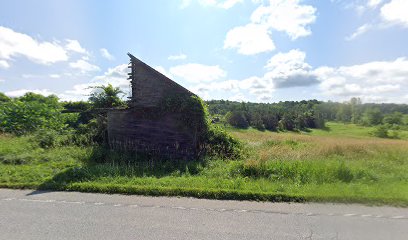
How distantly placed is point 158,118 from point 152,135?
893 mm

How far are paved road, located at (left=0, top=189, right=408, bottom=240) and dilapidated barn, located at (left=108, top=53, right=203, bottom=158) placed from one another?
6.09m

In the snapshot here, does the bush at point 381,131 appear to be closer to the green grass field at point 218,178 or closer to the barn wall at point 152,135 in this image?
the green grass field at point 218,178

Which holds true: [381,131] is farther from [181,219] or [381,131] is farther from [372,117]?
[181,219]

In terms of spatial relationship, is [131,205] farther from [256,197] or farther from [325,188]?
[325,188]

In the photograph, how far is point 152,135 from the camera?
12.6m

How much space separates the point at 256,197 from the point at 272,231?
1808 millimetres

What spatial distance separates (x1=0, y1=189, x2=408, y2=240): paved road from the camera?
4.42 m

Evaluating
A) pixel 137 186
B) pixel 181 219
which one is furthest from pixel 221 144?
pixel 181 219

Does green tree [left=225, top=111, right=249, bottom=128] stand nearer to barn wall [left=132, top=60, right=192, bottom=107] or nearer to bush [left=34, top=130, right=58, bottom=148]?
barn wall [left=132, top=60, right=192, bottom=107]

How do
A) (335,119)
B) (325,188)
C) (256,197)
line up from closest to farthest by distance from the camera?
1. (256,197)
2. (325,188)
3. (335,119)

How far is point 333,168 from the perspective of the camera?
27.8 feet

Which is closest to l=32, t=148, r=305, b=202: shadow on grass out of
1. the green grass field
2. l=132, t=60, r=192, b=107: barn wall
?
the green grass field

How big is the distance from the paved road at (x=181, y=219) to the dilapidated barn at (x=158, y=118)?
6.09 metres

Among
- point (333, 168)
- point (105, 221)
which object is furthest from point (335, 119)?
point (105, 221)
